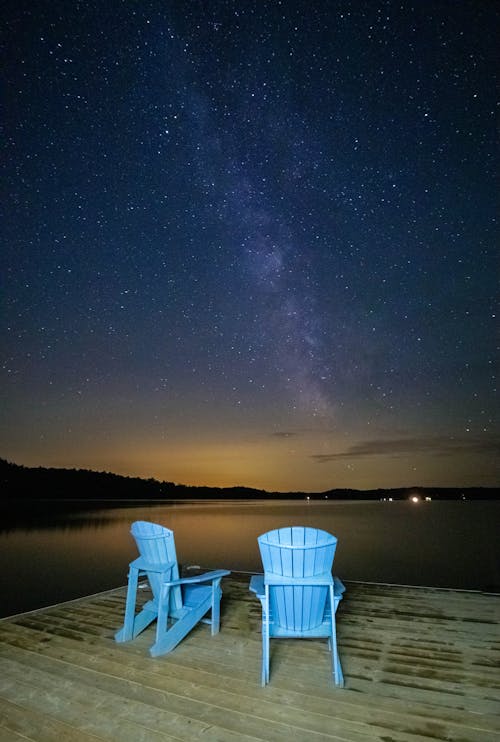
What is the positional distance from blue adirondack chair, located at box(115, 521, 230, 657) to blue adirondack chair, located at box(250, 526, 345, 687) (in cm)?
74

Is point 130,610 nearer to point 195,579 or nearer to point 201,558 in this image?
point 195,579

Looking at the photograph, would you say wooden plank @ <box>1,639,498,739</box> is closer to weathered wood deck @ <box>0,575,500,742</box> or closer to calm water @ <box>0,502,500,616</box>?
weathered wood deck @ <box>0,575,500,742</box>

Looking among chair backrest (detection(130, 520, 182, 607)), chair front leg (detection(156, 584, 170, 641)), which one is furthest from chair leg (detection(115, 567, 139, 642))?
chair front leg (detection(156, 584, 170, 641))

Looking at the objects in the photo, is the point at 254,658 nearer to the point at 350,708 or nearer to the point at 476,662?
the point at 350,708

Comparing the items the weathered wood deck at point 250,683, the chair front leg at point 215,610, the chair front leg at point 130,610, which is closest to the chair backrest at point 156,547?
the chair front leg at point 130,610

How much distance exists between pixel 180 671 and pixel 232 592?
235 centimetres

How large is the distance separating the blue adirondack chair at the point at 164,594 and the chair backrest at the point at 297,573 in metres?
0.76

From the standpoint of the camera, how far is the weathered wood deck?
2.14 m

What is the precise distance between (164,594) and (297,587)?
1085mm

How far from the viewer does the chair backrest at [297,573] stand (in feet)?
9.65

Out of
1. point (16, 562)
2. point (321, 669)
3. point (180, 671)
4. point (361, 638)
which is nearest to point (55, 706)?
point (180, 671)

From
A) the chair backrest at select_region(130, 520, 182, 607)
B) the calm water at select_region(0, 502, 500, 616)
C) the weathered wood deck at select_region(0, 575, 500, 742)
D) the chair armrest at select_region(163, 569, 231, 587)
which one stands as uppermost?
the chair backrest at select_region(130, 520, 182, 607)

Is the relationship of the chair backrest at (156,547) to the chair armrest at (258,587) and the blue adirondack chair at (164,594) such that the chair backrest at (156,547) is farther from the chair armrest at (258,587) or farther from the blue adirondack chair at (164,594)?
the chair armrest at (258,587)

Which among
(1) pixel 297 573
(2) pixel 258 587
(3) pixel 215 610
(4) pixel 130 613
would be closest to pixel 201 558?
(3) pixel 215 610
